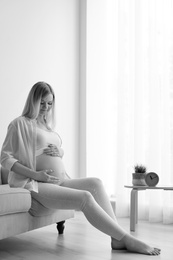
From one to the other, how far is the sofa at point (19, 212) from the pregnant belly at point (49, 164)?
0.22m

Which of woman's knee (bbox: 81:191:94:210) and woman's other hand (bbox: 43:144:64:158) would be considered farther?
woman's other hand (bbox: 43:144:64:158)

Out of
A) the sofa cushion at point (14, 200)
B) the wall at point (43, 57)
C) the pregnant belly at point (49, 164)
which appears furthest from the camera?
the wall at point (43, 57)

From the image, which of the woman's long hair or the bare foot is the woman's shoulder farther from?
the bare foot

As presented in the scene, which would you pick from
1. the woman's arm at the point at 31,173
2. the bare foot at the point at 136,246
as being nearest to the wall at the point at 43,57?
the woman's arm at the point at 31,173

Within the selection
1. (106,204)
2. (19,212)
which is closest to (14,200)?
(19,212)

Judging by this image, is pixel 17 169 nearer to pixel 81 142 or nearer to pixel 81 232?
pixel 81 232

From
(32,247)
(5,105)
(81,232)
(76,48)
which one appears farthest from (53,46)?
(32,247)

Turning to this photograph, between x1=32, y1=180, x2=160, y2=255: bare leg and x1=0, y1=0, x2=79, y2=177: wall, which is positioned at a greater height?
x1=0, y1=0, x2=79, y2=177: wall

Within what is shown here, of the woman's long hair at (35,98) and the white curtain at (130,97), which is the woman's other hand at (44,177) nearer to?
the woman's long hair at (35,98)

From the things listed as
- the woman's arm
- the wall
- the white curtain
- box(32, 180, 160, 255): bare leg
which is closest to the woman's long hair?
the woman's arm

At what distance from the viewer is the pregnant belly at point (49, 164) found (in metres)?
2.61

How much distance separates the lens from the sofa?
2303mm

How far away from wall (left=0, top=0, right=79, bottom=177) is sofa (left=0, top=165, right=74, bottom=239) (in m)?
1.34

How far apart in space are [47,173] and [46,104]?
1.51 ft
